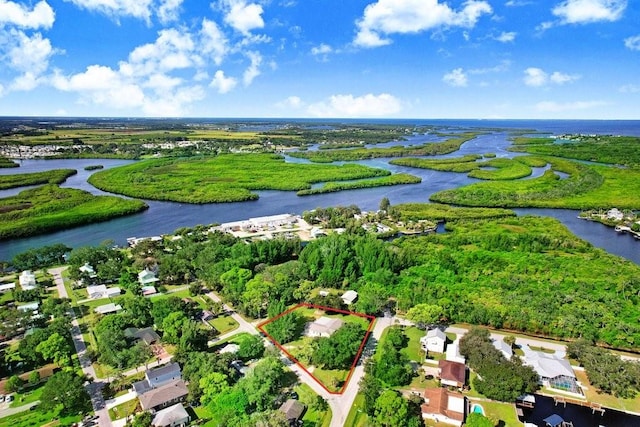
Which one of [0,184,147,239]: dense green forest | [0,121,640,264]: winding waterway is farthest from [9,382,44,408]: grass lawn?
[0,184,147,239]: dense green forest

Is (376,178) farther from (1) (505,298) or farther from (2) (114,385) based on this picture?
(2) (114,385)

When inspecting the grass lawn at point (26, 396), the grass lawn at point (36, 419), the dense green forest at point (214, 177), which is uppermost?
the dense green forest at point (214, 177)

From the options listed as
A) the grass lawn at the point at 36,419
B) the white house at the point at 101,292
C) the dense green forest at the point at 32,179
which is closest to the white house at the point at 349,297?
the grass lawn at the point at 36,419

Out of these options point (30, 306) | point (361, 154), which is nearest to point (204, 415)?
point (30, 306)

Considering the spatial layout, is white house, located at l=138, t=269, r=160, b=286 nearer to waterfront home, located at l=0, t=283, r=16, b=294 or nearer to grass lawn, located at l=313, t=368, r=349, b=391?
waterfront home, located at l=0, t=283, r=16, b=294

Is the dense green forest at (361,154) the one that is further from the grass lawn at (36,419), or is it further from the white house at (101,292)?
the grass lawn at (36,419)

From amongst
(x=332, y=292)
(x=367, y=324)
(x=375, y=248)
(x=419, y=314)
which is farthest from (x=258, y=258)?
(x=419, y=314)
